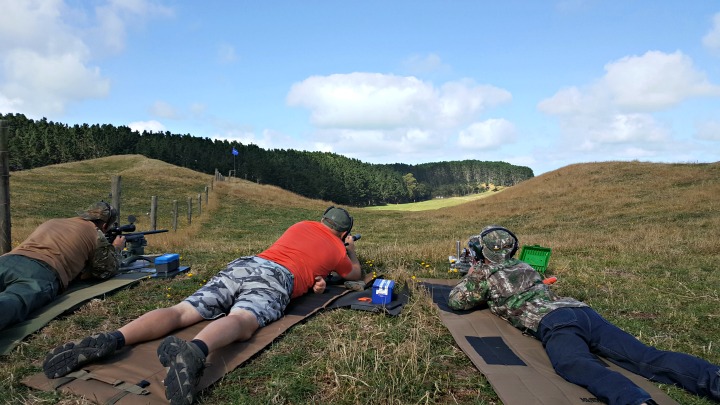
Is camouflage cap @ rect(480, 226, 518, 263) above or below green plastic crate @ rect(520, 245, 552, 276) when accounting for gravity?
above

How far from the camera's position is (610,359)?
4496 millimetres

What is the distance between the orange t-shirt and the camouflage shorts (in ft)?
1.05

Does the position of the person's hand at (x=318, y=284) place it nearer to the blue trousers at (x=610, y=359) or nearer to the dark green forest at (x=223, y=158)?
the blue trousers at (x=610, y=359)

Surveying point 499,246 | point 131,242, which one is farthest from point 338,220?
point 131,242

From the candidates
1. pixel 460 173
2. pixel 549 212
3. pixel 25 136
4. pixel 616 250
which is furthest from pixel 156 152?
pixel 460 173

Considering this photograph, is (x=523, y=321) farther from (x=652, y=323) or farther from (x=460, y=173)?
(x=460, y=173)

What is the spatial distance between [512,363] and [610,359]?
3.40 ft

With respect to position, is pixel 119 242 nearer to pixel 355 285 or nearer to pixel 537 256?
pixel 355 285

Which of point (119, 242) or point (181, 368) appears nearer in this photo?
point (181, 368)

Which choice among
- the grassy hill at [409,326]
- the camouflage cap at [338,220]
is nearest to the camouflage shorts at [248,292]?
the grassy hill at [409,326]

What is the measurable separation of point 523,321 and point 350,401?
8.22ft

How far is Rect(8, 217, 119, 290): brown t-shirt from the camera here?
6113 millimetres

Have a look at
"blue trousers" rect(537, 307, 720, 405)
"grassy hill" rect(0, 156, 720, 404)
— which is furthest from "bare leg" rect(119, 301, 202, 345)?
"blue trousers" rect(537, 307, 720, 405)

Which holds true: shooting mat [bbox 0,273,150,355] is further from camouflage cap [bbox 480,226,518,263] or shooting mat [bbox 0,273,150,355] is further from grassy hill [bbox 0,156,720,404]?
camouflage cap [bbox 480,226,518,263]
